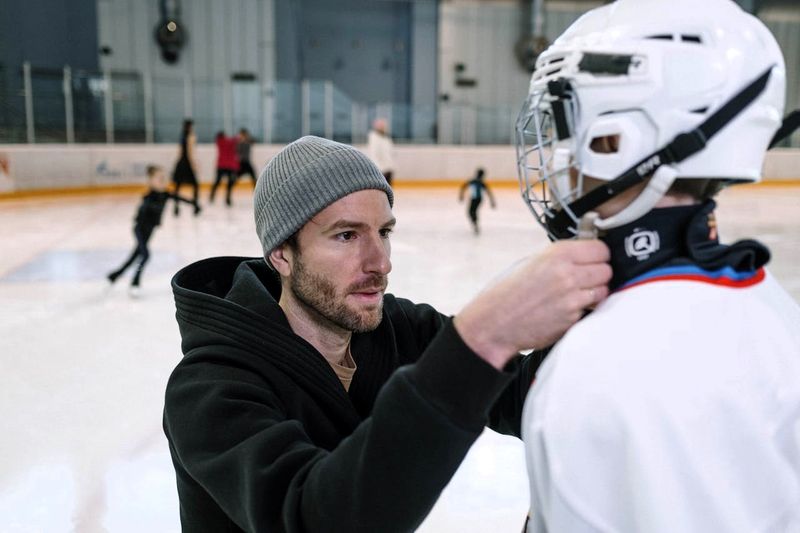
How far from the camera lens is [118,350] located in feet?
14.2

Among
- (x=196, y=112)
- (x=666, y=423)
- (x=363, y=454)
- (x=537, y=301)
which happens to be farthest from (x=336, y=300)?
(x=196, y=112)

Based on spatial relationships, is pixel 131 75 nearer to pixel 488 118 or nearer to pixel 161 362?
pixel 488 118

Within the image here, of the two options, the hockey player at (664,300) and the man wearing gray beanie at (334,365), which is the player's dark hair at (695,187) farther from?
the man wearing gray beanie at (334,365)

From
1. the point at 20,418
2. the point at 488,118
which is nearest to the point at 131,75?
the point at 488,118

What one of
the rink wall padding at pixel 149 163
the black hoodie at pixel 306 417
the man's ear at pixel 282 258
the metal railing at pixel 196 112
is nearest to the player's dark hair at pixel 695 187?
the black hoodie at pixel 306 417

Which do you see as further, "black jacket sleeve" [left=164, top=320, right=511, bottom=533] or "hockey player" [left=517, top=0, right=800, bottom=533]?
"black jacket sleeve" [left=164, top=320, right=511, bottom=533]

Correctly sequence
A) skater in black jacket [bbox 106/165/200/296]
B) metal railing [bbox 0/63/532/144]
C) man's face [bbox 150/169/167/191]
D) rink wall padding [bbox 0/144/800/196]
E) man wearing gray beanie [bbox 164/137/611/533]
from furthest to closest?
metal railing [bbox 0/63/532/144] → rink wall padding [bbox 0/144/800/196] → man's face [bbox 150/169/167/191] → skater in black jacket [bbox 106/165/200/296] → man wearing gray beanie [bbox 164/137/611/533]

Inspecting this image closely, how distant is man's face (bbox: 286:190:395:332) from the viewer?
1.41 meters

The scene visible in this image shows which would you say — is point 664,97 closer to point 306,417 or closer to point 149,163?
point 306,417

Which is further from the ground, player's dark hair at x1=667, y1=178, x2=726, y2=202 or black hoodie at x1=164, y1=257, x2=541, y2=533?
player's dark hair at x1=667, y1=178, x2=726, y2=202

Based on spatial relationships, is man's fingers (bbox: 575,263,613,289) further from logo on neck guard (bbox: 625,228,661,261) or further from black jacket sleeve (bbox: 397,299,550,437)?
black jacket sleeve (bbox: 397,299,550,437)

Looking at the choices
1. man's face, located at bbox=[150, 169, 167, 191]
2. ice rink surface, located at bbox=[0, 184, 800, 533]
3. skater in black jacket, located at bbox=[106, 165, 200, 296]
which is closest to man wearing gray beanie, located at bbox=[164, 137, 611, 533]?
ice rink surface, located at bbox=[0, 184, 800, 533]

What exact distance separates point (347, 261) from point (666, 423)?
79 centimetres

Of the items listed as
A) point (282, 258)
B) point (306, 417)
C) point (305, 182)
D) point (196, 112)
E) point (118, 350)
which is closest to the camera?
point (306, 417)
